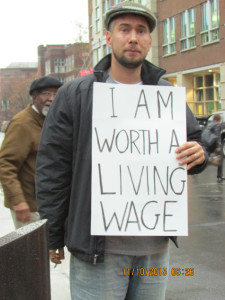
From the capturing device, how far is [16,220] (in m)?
3.48

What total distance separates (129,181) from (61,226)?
410 millimetres

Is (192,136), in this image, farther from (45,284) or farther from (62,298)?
(62,298)

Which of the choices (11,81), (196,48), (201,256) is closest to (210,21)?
(196,48)

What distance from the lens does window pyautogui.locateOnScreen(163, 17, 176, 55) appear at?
90.5 ft

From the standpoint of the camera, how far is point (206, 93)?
2609 cm

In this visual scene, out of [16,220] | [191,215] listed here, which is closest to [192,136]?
[16,220]

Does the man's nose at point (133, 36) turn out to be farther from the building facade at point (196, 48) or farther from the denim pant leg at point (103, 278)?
the building facade at point (196, 48)

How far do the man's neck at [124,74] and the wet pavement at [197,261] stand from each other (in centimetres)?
245

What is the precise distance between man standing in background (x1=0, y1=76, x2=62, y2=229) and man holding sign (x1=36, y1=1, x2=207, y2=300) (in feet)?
4.12

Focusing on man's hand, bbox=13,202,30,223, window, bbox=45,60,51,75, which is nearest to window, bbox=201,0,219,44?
man's hand, bbox=13,202,30,223

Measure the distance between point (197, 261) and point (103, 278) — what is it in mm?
3179

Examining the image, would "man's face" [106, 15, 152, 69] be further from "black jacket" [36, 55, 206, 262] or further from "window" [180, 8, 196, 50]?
"window" [180, 8, 196, 50]

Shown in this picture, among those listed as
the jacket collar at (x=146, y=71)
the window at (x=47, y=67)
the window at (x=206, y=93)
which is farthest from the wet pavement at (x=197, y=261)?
the window at (x=47, y=67)

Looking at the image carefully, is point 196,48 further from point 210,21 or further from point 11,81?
point 11,81
